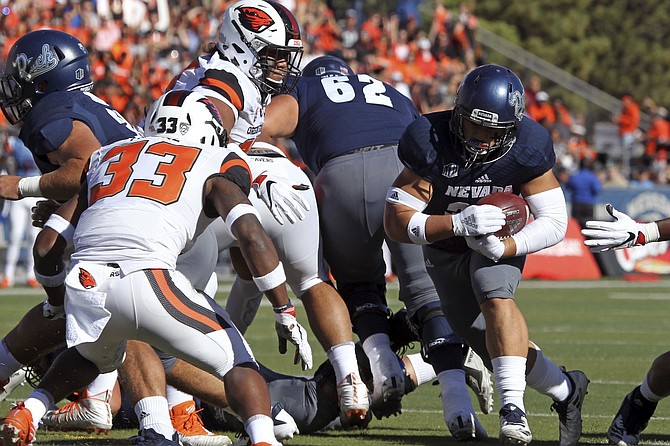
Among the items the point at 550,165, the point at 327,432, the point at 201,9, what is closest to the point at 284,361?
the point at 327,432

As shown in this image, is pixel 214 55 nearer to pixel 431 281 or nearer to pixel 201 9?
pixel 431 281

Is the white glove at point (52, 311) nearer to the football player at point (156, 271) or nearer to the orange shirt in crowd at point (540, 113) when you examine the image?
the football player at point (156, 271)

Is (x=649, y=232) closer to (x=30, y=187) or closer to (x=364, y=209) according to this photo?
(x=364, y=209)

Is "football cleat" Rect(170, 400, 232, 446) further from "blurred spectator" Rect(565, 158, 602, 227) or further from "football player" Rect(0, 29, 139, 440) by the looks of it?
"blurred spectator" Rect(565, 158, 602, 227)

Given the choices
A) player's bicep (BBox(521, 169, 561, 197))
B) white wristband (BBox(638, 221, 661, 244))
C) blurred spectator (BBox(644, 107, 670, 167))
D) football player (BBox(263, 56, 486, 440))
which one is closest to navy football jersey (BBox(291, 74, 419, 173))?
football player (BBox(263, 56, 486, 440))

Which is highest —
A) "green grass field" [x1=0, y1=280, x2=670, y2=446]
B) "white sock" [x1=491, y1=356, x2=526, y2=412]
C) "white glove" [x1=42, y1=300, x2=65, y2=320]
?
"white glove" [x1=42, y1=300, x2=65, y2=320]

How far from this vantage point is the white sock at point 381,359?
5375 millimetres

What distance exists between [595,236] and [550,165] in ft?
1.24

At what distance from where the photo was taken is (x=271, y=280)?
4.12m

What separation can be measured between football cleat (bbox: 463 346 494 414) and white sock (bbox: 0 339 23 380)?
2.04m

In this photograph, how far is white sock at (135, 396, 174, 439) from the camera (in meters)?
4.39

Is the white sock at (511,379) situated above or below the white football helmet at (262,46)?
below

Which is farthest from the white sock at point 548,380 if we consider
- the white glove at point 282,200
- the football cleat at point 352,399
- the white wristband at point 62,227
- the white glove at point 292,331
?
the white wristband at point 62,227

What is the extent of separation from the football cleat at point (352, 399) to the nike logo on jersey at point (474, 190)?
94 centimetres
